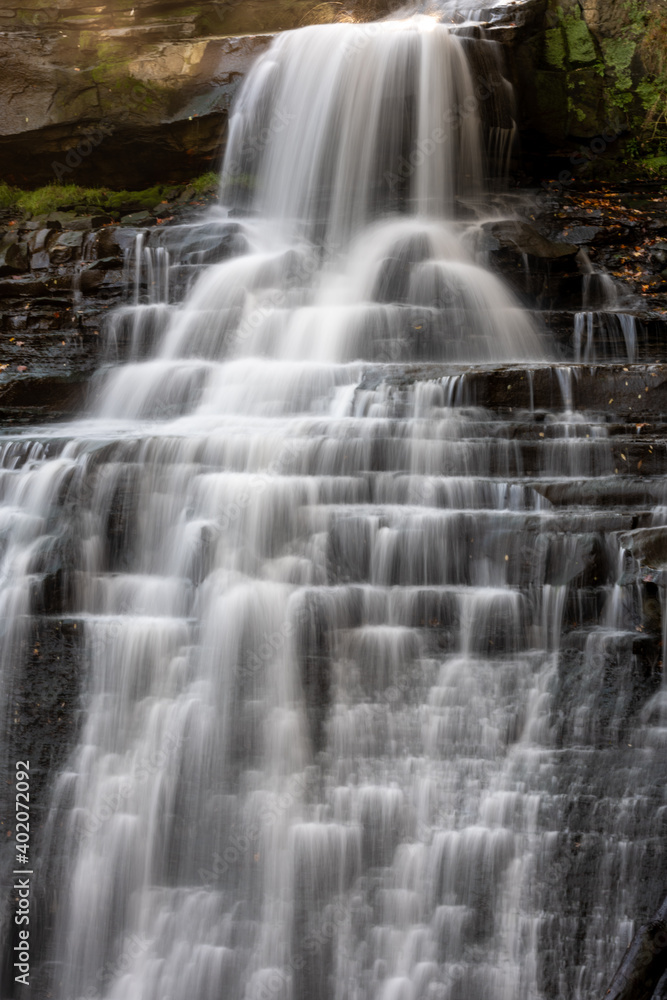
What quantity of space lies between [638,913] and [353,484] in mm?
2843

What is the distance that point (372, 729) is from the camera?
15.9 feet

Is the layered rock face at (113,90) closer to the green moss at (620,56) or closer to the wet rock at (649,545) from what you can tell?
the green moss at (620,56)

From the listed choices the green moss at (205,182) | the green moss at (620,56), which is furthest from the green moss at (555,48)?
the green moss at (205,182)

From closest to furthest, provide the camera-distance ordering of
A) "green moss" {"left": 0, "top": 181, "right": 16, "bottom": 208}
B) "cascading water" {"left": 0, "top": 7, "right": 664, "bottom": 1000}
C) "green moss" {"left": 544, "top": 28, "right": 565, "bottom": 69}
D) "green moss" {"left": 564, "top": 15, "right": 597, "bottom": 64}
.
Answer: "cascading water" {"left": 0, "top": 7, "right": 664, "bottom": 1000} < "green moss" {"left": 544, "top": 28, "right": 565, "bottom": 69} < "green moss" {"left": 564, "top": 15, "right": 597, "bottom": 64} < "green moss" {"left": 0, "top": 181, "right": 16, "bottom": 208}

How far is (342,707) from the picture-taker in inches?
193

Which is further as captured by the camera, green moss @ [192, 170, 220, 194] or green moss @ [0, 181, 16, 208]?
green moss @ [0, 181, 16, 208]

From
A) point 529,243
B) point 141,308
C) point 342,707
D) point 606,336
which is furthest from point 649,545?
point 141,308

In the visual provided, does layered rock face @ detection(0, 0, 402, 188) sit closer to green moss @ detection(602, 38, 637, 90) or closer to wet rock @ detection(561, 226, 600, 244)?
green moss @ detection(602, 38, 637, 90)

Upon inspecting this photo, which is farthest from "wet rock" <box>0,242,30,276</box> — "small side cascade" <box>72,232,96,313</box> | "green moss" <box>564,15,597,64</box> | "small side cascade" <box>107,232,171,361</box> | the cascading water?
"green moss" <box>564,15,597,64</box>

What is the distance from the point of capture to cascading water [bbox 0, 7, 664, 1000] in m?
4.42

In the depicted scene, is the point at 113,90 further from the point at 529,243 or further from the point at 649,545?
the point at 649,545

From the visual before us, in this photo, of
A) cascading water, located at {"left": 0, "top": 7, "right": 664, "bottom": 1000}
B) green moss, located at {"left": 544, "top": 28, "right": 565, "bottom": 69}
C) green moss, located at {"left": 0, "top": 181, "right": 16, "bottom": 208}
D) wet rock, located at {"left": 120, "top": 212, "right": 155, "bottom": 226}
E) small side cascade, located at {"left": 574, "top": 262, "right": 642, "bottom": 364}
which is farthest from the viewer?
green moss, located at {"left": 0, "top": 181, "right": 16, "bottom": 208}

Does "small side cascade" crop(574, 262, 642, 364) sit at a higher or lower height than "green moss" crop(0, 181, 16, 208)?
lower

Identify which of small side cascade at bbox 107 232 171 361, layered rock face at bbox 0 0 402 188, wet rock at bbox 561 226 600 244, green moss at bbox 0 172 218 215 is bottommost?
small side cascade at bbox 107 232 171 361
